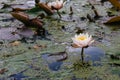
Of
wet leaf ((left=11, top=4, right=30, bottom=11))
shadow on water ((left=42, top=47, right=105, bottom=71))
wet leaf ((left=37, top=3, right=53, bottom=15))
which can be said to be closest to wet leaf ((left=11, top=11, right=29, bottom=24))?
wet leaf ((left=37, top=3, right=53, bottom=15))

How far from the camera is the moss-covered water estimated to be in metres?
1.37

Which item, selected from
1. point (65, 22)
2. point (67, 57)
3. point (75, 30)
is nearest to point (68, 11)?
point (65, 22)

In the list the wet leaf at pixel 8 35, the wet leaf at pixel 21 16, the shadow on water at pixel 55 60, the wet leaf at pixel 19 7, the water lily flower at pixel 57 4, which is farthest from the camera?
the wet leaf at pixel 19 7

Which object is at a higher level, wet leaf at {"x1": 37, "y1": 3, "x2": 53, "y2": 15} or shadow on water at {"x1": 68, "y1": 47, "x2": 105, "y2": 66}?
wet leaf at {"x1": 37, "y1": 3, "x2": 53, "y2": 15}

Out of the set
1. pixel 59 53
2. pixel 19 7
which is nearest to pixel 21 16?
pixel 19 7

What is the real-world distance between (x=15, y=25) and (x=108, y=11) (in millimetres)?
778

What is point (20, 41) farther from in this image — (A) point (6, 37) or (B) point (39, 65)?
(B) point (39, 65)

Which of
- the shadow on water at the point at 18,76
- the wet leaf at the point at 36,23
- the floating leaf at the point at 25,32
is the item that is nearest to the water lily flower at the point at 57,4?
the wet leaf at the point at 36,23

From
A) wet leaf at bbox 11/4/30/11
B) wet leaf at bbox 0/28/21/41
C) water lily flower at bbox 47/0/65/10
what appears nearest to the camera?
wet leaf at bbox 0/28/21/41

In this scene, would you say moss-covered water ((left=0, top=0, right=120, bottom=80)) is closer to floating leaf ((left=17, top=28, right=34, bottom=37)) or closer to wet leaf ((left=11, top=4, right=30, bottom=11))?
floating leaf ((left=17, top=28, right=34, bottom=37))

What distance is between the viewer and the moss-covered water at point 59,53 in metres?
1.37

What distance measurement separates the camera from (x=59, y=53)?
153 cm

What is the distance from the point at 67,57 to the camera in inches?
60.2

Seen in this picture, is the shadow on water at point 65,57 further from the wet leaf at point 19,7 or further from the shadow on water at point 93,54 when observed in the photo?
the wet leaf at point 19,7
